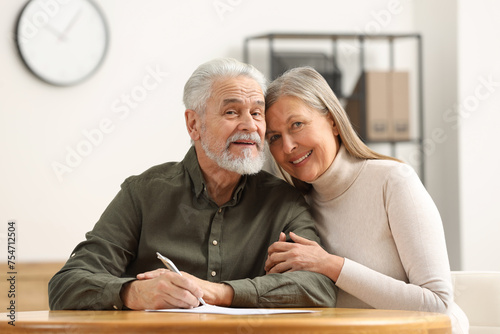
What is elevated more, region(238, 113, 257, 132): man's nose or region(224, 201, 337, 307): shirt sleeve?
region(238, 113, 257, 132): man's nose

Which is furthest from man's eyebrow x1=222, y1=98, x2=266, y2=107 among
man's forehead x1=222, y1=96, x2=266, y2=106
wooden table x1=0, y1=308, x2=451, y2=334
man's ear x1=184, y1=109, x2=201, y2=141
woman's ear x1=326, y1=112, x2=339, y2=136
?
wooden table x1=0, y1=308, x2=451, y2=334

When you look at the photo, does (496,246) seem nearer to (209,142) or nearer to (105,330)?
(209,142)

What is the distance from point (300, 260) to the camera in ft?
5.16

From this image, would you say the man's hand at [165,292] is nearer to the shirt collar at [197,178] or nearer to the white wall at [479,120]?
the shirt collar at [197,178]

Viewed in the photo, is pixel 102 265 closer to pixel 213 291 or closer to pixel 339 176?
pixel 213 291

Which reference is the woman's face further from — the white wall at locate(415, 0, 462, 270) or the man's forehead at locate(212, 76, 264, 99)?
the white wall at locate(415, 0, 462, 270)

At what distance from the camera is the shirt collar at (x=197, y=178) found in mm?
1802

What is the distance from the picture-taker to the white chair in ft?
6.03

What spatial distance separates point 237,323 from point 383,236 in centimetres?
76

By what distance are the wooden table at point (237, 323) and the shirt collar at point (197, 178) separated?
60 cm

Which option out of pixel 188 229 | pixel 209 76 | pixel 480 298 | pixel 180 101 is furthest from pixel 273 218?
pixel 180 101

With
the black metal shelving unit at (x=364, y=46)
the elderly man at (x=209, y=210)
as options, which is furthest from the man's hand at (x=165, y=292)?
the black metal shelving unit at (x=364, y=46)

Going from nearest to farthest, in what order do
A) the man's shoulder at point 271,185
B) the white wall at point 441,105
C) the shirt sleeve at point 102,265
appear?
1. the shirt sleeve at point 102,265
2. the man's shoulder at point 271,185
3. the white wall at point 441,105

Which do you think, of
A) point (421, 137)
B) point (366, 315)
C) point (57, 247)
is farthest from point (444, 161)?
point (366, 315)
